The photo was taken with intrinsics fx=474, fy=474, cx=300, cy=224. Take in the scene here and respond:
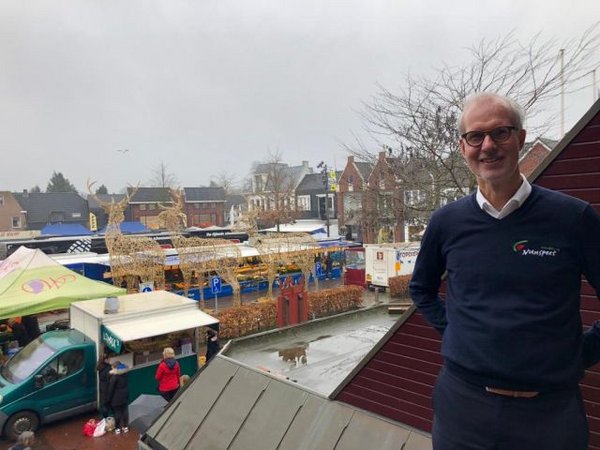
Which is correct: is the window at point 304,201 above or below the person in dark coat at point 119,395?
above

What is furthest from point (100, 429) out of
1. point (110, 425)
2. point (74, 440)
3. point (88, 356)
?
point (88, 356)

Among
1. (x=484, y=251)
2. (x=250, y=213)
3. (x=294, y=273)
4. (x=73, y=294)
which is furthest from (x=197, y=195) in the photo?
(x=484, y=251)

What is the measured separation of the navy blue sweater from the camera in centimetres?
183

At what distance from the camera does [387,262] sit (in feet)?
76.0

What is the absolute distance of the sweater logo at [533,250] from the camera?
1.86 metres

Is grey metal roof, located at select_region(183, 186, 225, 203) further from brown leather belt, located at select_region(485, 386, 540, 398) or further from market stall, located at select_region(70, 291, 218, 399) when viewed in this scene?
brown leather belt, located at select_region(485, 386, 540, 398)

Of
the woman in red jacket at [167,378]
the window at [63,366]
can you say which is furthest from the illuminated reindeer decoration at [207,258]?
the woman in red jacket at [167,378]

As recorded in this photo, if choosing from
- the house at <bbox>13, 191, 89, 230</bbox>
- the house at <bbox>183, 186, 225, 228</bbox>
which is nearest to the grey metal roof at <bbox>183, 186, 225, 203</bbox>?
the house at <bbox>183, 186, 225, 228</bbox>

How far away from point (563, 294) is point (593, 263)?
0.59 feet

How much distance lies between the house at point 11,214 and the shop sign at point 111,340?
59455mm

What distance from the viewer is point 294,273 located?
88.0 ft

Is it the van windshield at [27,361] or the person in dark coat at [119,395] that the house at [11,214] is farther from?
the person in dark coat at [119,395]

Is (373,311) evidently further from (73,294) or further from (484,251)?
(484,251)

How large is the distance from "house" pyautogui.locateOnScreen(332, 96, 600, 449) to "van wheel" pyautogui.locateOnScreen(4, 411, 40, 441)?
8.21m
